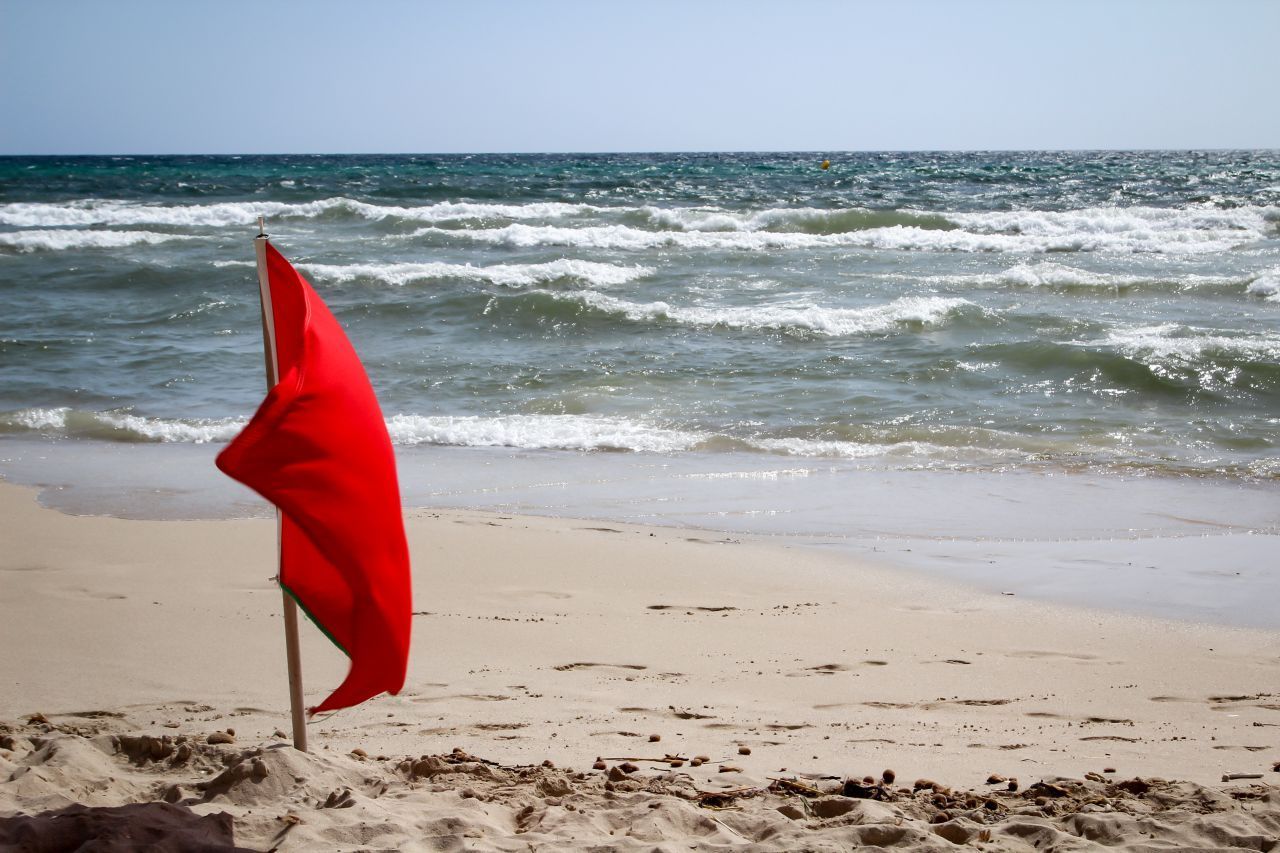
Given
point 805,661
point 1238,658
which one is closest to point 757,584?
point 805,661

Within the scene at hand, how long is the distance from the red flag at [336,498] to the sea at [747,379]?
3.77m

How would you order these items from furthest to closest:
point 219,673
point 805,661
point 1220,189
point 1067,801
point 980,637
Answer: point 1220,189, point 980,637, point 805,661, point 219,673, point 1067,801

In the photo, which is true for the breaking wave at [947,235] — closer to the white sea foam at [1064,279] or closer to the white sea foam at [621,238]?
Result: the white sea foam at [621,238]

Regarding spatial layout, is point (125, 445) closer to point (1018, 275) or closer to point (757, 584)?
point (757, 584)

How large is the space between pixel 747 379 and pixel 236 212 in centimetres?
2045

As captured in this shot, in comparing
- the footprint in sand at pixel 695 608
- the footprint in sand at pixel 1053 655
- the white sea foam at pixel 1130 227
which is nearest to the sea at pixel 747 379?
the white sea foam at pixel 1130 227

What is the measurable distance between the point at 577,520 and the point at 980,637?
2.63m

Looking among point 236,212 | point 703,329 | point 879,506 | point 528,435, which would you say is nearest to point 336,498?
point 879,506

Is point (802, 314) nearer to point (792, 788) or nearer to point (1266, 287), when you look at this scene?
point (1266, 287)

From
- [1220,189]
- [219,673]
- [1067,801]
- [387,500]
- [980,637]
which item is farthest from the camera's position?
[1220,189]

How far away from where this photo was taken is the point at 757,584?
5.35 m

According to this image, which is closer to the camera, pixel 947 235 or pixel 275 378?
pixel 275 378

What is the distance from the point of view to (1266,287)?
15891mm

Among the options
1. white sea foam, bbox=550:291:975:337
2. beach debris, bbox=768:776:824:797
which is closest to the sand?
beach debris, bbox=768:776:824:797
